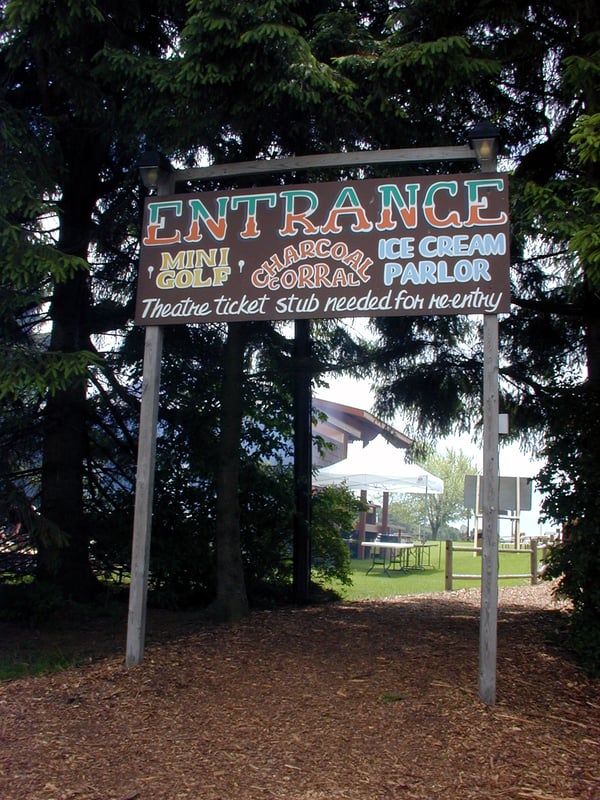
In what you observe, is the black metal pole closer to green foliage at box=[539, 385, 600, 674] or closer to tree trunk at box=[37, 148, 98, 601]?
tree trunk at box=[37, 148, 98, 601]

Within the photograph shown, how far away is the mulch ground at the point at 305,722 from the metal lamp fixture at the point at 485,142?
3.82 meters

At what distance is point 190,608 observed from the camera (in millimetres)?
9133

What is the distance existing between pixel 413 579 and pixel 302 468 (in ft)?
21.5

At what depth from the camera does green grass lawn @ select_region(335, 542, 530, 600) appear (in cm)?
1267

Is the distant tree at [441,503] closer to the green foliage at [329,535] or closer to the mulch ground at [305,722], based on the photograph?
the green foliage at [329,535]

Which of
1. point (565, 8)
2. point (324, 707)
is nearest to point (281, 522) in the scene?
point (324, 707)

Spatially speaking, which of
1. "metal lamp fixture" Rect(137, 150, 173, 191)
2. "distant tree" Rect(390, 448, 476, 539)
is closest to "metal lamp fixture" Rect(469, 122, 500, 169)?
"metal lamp fixture" Rect(137, 150, 173, 191)

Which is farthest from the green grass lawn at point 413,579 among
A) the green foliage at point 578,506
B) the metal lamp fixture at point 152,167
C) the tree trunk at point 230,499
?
the metal lamp fixture at point 152,167

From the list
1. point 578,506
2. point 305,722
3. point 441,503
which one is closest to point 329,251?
point 578,506

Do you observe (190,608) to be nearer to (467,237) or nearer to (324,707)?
(324,707)

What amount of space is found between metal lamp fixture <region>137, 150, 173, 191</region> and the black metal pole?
10.6 feet

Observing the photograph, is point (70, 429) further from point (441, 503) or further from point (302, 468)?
point (441, 503)

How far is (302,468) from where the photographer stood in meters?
9.80

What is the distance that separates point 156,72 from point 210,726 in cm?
503
